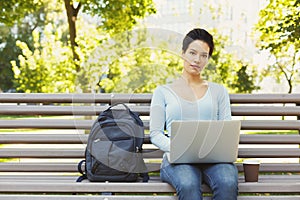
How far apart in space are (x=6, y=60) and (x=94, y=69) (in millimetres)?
23485

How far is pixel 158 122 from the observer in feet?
9.52

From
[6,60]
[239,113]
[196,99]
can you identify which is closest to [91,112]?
[196,99]

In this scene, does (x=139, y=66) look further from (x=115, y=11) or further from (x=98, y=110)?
(x=98, y=110)

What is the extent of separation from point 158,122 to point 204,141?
0.42 metres

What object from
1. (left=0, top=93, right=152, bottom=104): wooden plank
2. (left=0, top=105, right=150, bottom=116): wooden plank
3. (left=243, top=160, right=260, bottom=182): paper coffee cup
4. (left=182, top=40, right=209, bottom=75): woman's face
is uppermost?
(left=182, top=40, right=209, bottom=75): woman's face

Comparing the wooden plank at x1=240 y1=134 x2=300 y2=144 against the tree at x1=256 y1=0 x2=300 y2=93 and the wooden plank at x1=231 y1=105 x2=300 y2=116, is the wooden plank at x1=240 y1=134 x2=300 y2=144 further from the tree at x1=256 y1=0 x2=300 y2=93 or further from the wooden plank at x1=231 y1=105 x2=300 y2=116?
the tree at x1=256 y1=0 x2=300 y2=93

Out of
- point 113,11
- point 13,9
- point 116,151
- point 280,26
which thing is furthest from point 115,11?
point 116,151

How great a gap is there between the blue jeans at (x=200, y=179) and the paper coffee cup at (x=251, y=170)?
125mm

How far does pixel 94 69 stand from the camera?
5152 mm

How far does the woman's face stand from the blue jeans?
0.61m

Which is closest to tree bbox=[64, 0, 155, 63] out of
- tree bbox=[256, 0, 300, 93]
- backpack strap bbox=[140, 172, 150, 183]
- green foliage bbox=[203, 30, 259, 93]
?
tree bbox=[256, 0, 300, 93]

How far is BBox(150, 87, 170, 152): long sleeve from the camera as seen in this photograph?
282 cm

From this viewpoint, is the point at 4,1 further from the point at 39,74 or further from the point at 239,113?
the point at 39,74

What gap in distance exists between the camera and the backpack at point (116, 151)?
2828 mm
